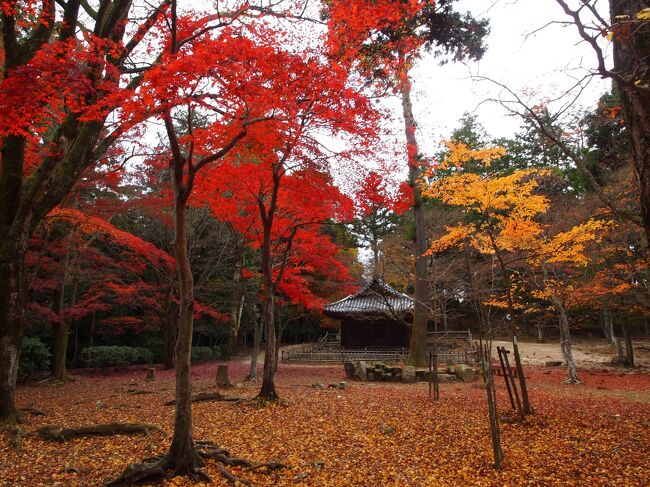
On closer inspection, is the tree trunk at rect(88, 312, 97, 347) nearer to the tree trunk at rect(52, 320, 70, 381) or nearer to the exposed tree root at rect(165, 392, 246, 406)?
the tree trunk at rect(52, 320, 70, 381)

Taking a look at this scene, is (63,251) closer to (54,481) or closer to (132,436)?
(132,436)

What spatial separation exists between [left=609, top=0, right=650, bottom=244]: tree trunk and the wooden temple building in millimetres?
20783

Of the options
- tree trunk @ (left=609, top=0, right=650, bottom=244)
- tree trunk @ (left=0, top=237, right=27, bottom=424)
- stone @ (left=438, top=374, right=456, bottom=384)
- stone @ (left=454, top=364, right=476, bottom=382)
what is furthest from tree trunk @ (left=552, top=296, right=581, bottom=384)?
tree trunk @ (left=0, top=237, right=27, bottom=424)

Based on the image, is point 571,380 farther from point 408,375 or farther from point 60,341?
point 60,341

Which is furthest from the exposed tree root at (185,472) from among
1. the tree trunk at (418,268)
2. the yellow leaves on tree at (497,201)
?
the tree trunk at (418,268)

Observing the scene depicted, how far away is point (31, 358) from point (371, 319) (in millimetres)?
16580

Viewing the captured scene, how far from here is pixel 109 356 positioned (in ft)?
67.9

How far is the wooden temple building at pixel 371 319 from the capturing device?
2423 centimetres

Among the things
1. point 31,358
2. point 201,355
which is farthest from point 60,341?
point 201,355

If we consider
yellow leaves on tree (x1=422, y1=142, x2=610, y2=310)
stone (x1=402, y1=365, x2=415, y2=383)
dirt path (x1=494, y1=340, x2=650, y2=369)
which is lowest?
dirt path (x1=494, y1=340, x2=650, y2=369)

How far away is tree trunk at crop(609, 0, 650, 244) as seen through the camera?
3.42 meters

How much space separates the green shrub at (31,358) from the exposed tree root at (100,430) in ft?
38.6

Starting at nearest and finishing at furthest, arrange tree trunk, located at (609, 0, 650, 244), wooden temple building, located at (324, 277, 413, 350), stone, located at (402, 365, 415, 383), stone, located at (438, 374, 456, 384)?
tree trunk, located at (609, 0, 650, 244)
stone, located at (438, 374, 456, 384)
stone, located at (402, 365, 415, 383)
wooden temple building, located at (324, 277, 413, 350)

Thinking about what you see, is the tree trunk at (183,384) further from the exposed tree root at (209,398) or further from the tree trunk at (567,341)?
the tree trunk at (567,341)
